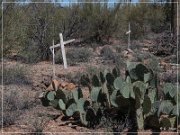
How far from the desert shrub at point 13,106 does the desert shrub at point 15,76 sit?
1.69 metres

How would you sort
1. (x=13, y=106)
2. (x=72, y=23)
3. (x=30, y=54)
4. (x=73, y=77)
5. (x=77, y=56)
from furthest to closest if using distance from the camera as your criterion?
1. (x=72, y=23)
2. (x=77, y=56)
3. (x=30, y=54)
4. (x=73, y=77)
5. (x=13, y=106)

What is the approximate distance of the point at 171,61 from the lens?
15500mm

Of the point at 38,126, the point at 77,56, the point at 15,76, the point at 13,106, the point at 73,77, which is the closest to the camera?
the point at 38,126

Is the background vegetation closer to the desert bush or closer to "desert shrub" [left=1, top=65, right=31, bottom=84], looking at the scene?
"desert shrub" [left=1, top=65, right=31, bottom=84]

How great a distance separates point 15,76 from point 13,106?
3442 millimetres

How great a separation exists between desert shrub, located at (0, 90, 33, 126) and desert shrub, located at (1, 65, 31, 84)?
66.4 inches

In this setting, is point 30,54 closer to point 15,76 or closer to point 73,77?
point 73,77

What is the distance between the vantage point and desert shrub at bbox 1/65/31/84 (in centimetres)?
1073

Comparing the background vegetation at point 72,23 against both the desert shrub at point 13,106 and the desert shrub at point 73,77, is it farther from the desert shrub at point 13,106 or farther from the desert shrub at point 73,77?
the desert shrub at point 13,106

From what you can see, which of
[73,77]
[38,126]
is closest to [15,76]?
[73,77]

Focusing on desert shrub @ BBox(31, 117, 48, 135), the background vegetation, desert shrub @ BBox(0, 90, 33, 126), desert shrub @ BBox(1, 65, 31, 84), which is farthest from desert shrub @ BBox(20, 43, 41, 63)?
desert shrub @ BBox(31, 117, 48, 135)

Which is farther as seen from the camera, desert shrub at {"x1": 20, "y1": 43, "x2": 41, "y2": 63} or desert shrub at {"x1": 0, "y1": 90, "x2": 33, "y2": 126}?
desert shrub at {"x1": 20, "y1": 43, "x2": 41, "y2": 63}

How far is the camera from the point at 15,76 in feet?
37.3

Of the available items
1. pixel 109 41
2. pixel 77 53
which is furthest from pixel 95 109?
pixel 109 41
